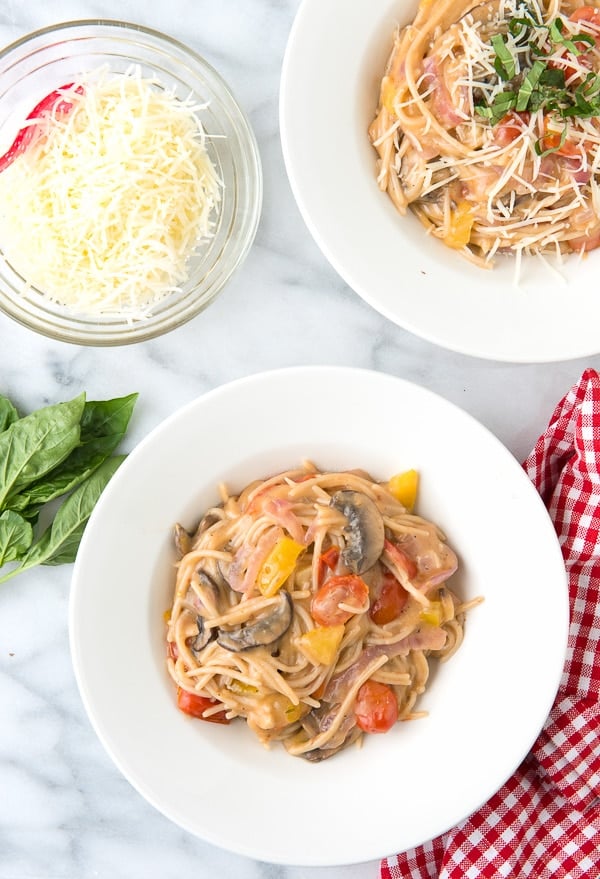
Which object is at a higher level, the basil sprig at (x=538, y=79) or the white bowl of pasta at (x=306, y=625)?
the basil sprig at (x=538, y=79)

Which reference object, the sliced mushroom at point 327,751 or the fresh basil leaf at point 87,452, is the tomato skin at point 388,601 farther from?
the fresh basil leaf at point 87,452

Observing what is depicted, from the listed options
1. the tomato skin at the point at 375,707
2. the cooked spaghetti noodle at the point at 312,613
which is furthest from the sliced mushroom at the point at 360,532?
the tomato skin at the point at 375,707

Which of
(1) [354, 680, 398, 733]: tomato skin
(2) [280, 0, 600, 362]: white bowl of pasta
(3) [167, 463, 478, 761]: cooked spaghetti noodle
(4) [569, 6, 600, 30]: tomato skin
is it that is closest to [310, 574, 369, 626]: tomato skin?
(3) [167, 463, 478, 761]: cooked spaghetti noodle

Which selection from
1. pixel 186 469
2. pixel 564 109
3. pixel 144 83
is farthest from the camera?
pixel 144 83

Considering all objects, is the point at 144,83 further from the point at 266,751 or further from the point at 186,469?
the point at 266,751

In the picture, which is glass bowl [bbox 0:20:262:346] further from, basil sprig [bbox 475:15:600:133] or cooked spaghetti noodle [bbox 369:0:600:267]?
basil sprig [bbox 475:15:600:133]

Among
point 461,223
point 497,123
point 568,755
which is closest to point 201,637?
point 568,755

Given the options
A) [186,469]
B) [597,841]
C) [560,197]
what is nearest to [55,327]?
[186,469]

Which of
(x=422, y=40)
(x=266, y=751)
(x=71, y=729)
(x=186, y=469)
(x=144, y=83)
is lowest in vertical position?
(x=71, y=729)
